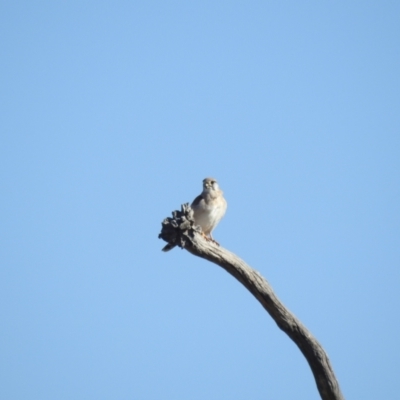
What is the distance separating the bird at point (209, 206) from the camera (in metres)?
10.9

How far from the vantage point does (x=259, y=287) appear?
8.23 metres

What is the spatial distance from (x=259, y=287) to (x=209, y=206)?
112 inches

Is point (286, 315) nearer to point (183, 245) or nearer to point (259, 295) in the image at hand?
point (259, 295)

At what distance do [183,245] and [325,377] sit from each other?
1.78 metres

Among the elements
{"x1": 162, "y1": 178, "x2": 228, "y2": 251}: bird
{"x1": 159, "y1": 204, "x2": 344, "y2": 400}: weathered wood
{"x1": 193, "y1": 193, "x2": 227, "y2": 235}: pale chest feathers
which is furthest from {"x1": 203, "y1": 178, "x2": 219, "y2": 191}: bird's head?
{"x1": 159, "y1": 204, "x2": 344, "y2": 400}: weathered wood

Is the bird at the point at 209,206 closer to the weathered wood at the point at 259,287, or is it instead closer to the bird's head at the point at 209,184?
the bird's head at the point at 209,184

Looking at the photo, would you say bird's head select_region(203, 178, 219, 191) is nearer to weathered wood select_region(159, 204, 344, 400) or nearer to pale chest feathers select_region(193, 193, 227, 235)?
pale chest feathers select_region(193, 193, 227, 235)

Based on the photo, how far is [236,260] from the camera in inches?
328

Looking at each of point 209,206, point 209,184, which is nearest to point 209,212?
point 209,206

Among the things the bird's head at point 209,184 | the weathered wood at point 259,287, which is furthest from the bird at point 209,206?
the weathered wood at point 259,287

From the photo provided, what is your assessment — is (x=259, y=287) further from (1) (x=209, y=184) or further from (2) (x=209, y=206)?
(1) (x=209, y=184)

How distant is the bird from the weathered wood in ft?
8.06

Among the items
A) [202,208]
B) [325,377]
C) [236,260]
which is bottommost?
[325,377]

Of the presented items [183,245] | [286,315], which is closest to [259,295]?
[286,315]
